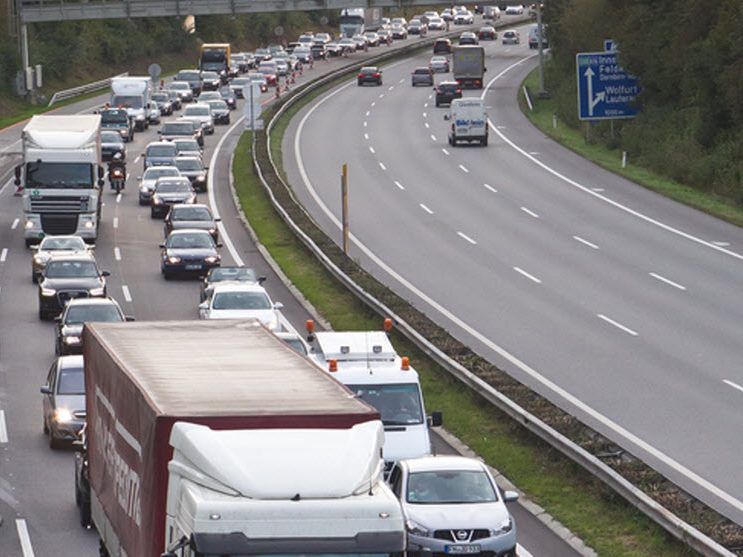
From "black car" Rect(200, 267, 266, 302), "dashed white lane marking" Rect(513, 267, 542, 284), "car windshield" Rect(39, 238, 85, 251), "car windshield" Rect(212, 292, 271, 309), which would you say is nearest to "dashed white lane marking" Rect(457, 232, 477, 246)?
"dashed white lane marking" Rect(513, 267, 542, 284)

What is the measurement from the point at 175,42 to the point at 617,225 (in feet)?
327

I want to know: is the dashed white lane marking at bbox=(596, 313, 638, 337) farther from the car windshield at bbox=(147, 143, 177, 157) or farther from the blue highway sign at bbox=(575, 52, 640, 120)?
the car windshield at bbox=(147, 143, 177, 157)

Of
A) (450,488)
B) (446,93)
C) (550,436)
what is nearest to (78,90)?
(446,93)

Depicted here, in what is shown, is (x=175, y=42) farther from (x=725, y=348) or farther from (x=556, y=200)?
(x=725, y=348)

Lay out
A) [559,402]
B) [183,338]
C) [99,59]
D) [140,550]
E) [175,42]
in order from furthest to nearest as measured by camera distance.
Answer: [175,42], [99,59], [559,402], [183,338], [140,550]

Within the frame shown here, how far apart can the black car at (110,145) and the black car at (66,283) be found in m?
31.9

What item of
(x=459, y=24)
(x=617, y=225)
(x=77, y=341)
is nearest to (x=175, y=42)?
(x=459, y=24)

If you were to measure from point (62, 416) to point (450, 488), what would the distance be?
8.94 meters

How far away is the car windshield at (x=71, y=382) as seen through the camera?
2872 centimetres

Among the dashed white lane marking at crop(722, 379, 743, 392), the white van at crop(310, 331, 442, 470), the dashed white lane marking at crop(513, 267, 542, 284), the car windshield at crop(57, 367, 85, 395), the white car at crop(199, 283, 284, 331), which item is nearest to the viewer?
the white van at crop(310, 331, 442, 470)

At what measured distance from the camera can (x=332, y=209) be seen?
6106 centimetres

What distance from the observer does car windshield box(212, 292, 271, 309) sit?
3750cm

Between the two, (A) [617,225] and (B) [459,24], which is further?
(B) [459,24]

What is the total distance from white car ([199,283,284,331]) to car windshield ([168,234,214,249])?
30.1 feet
